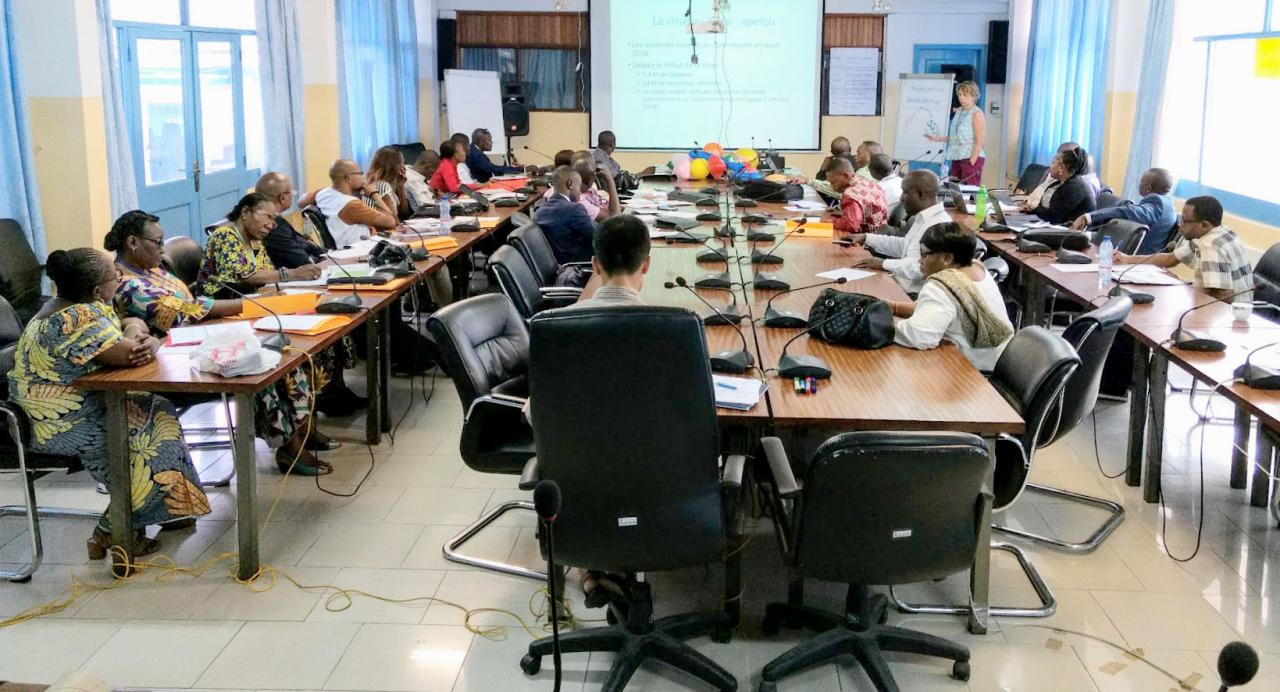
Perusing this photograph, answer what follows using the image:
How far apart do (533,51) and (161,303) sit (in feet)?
29.8

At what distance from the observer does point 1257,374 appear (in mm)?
3379

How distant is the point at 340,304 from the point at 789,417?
6.82 feet

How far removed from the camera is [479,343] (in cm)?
373

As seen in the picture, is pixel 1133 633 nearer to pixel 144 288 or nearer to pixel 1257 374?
pixel 1257 374

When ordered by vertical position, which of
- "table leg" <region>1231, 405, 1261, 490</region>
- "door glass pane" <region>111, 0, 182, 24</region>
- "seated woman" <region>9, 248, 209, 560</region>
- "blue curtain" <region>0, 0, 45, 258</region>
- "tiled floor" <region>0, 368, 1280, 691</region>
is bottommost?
"tiled floor" <region>0, 368, 1280, 691</region>

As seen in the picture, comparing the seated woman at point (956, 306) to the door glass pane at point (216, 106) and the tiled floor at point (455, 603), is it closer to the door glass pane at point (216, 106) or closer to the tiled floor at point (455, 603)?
the tiled floor at point (455, 603)

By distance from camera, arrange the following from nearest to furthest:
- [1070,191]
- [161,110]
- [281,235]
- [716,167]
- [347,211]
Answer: [281,235], [347,211], [1070,191], [161,110], [716,167]

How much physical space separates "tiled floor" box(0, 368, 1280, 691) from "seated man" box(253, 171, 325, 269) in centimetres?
143

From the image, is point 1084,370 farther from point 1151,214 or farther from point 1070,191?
point 1070,191

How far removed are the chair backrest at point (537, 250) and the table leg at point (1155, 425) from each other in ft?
8.84

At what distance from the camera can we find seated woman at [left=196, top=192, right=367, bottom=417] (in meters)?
4.93

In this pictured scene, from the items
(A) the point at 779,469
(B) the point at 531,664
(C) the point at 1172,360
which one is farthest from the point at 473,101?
(A) the point at 779,469

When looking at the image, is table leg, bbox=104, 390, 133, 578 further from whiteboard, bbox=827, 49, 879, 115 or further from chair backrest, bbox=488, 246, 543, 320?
whiteboard, bbox=827, 49, 879, 115

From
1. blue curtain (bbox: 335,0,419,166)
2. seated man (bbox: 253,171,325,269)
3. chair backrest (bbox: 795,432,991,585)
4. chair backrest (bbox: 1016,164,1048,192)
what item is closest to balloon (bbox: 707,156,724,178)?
chair backrest (bbox: 1016,164,1048,192)
